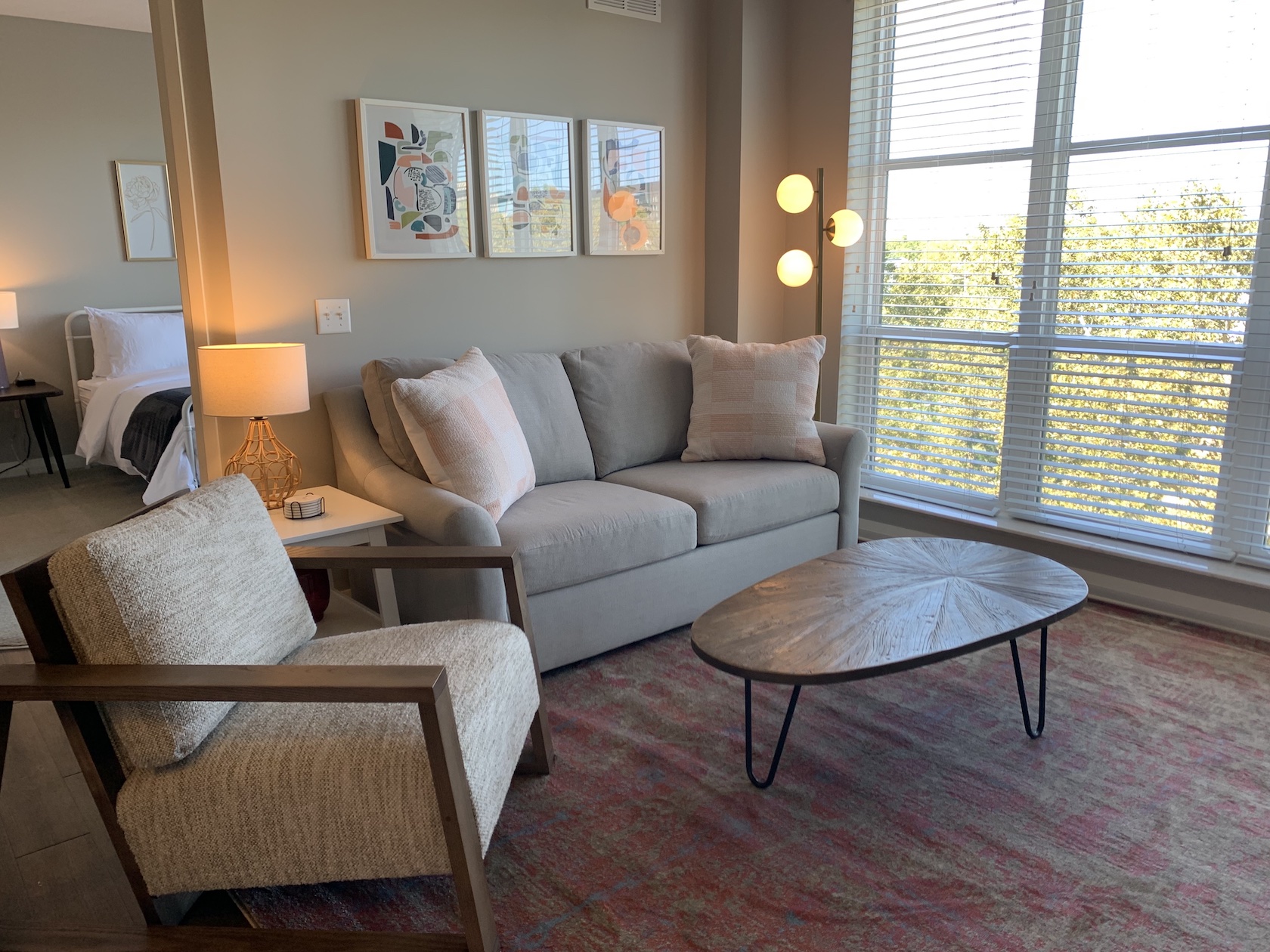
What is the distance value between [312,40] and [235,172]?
514mm

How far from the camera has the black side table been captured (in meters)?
5.28

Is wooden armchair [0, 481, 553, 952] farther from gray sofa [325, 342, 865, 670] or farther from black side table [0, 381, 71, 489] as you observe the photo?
black side table [0, 381, 71, 489]

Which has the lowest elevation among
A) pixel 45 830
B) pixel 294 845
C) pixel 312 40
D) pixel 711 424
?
pixel 45 830

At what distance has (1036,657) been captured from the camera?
2.93m

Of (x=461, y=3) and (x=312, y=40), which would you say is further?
(x=461, y=3)

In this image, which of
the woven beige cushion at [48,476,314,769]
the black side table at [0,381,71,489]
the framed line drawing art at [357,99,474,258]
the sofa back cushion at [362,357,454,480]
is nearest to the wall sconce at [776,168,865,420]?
the framed line drawing art at [357,99,474,258]

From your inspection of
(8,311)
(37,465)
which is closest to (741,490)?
(8,311)

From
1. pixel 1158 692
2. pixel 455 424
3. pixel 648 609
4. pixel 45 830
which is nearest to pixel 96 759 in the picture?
pixel 45 830

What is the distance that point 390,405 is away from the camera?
9.91ft

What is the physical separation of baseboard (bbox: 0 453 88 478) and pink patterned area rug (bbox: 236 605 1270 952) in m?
4.57

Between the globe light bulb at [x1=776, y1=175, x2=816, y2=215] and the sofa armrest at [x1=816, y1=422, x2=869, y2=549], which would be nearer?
the sofa armrest at [x1=816, y1=422, x2=869, y2=549]

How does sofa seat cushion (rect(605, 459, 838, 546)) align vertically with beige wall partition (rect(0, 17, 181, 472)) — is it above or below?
below

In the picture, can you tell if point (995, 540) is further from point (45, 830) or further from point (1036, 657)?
point (45, 830)

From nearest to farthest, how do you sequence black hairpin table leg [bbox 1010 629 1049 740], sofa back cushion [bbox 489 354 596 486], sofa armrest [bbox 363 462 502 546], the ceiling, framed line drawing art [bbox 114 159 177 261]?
black hairpin table leg [bbox 1010 629 1049 740] → sofa armrest [bbox 363 462 502 546] → sofa back cushion [bbox 489 354 596 486] → the ceiling → framed line drawing art [bbox 114 159 177 261]
